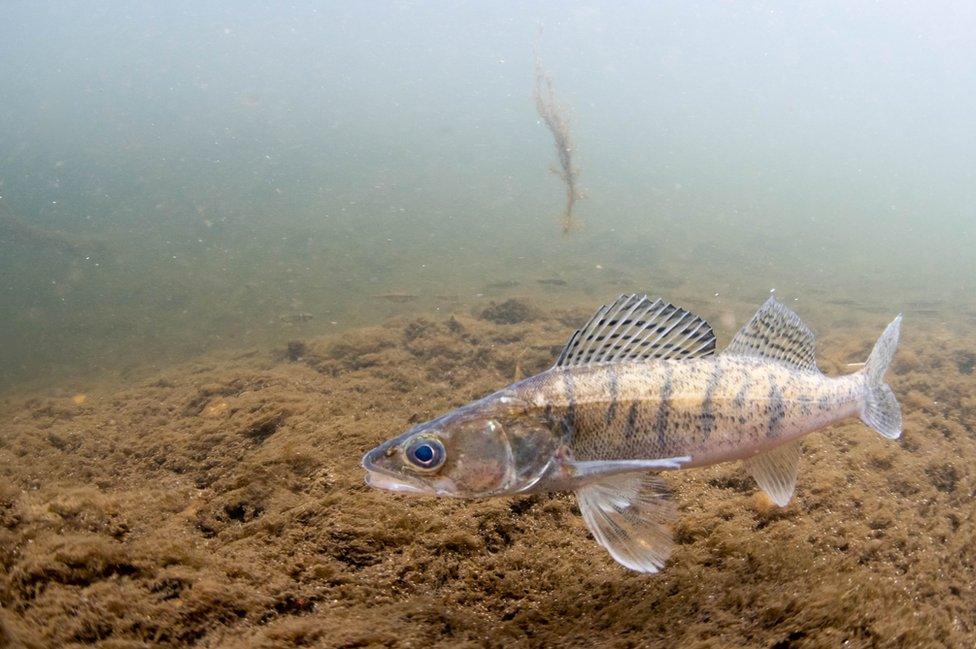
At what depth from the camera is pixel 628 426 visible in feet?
7.53

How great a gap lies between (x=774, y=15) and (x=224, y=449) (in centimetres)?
25040

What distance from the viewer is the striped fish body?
2293mm

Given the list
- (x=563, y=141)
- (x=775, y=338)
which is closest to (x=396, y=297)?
(x=563, y=141)

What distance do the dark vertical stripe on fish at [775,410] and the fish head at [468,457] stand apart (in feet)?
3.71

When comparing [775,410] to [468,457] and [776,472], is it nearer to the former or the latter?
[776,472]

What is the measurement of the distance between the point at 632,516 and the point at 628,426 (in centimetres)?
39

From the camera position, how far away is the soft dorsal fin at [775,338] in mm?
2727

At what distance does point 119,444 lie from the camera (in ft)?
16.2

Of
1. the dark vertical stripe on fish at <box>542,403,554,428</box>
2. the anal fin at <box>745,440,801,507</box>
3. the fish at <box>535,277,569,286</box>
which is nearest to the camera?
the dark vertical stripe on fish at <box>542,403,554,428</box>

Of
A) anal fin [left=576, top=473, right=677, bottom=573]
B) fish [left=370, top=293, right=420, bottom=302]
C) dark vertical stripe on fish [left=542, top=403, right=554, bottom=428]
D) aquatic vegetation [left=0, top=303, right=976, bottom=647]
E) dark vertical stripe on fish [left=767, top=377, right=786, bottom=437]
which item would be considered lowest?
fish [left=370, top=293, right=420, bottom=302]

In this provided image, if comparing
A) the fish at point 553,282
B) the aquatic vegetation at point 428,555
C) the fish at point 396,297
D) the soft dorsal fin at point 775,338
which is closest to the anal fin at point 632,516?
the aquatic vegetation at point 428,555

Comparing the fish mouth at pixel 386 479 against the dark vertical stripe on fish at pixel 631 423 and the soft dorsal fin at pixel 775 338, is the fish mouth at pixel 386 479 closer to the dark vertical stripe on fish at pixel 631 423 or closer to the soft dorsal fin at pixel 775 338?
the dark vertical stripe on fish at pixel 631 423

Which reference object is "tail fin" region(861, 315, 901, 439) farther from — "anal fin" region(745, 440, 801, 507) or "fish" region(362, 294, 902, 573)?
"anal fin" region(745, 440, 801, 507)

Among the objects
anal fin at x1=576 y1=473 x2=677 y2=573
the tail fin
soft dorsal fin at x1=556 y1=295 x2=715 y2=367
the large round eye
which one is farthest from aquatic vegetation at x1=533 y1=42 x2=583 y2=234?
the large round eye
